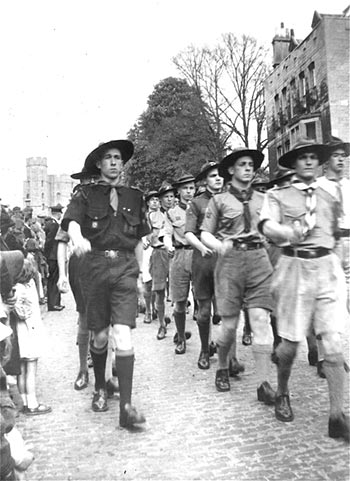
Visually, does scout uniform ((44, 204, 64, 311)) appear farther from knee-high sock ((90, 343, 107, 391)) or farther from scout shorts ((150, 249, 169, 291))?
knee-high sock ((90, 343, 107, 391))

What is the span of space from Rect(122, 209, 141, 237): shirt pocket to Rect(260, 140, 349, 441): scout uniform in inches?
44.2

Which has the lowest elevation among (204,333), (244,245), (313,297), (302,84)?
(204,333)

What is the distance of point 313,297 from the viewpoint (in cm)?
387

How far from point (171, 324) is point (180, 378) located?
333 centimetres

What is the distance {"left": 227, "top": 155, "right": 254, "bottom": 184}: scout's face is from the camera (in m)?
4.85

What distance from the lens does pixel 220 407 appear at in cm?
441

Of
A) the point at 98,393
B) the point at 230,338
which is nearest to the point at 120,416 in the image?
the point at 98,393

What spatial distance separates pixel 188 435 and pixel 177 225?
3520 millimetres

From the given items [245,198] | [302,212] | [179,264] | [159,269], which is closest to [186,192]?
[179,264]

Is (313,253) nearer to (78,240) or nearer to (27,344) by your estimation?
(78,240)

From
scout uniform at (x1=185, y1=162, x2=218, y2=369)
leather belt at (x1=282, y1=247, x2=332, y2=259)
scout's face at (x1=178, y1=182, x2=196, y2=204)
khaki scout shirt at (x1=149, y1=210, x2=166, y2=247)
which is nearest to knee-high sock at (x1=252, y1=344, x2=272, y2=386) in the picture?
leather belt at (x1=282, y1=247, x2=332, y2=259)

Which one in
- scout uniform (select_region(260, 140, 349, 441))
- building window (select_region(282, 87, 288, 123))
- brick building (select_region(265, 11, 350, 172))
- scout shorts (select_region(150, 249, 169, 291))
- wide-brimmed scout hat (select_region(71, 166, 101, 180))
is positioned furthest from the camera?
building window (select_region(282, 87, 288, 123))

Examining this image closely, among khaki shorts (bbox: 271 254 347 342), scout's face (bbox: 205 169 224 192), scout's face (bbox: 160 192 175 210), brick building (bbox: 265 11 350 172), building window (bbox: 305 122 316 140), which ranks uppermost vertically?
brick building (bbox: 265 11 350 172)

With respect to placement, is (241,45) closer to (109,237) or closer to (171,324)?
(171,324)
